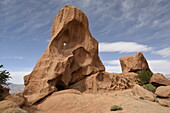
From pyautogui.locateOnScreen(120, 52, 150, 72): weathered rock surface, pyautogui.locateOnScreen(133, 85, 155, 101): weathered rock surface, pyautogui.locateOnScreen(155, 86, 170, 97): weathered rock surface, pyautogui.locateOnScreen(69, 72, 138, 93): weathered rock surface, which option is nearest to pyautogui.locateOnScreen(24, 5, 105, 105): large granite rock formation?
pyautogui.locateOnScreen(69, 72, 138, 93): weathered rock surface

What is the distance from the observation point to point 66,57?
21281 mm

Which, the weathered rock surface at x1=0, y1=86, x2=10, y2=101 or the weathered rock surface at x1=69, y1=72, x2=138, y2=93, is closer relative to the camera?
the weathered rock surface at x1=0, y1=86, x2=10, y2=101

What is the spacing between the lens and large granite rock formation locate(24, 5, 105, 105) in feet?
59.9

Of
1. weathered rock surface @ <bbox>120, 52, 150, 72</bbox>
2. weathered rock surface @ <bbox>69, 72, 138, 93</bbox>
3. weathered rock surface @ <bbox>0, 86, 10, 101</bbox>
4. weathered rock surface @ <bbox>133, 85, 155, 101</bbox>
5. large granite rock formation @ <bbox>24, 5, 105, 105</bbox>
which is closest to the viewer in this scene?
weathered rock surface @ <bbox>0, 86, 10, 101</bbox>

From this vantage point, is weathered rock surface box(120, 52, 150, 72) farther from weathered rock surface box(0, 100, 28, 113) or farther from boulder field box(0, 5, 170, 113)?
weathered rock surface box(0, 100, 28, 113)

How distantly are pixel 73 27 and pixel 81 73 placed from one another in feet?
24.4

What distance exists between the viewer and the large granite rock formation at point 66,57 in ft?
59.9

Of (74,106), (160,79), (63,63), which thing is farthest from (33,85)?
(160,79)

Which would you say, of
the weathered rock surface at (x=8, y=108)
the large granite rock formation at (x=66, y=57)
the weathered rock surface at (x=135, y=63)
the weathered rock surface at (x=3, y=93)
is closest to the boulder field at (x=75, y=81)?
the large granite rock formation at (x=66, y=57)

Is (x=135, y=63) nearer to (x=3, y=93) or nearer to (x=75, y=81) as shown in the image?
(x=75, y=81)

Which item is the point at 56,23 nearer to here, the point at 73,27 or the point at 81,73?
the point at 73,27

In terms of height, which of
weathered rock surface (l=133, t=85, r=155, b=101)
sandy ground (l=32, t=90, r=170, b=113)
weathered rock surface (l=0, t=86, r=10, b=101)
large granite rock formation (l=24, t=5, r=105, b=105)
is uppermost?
large granite rock formation (l=24, t=5, r=105, b=105)

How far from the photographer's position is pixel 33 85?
57.6 ft

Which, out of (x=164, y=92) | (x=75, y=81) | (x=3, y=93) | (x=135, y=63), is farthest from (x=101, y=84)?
(x=135, y=63)
